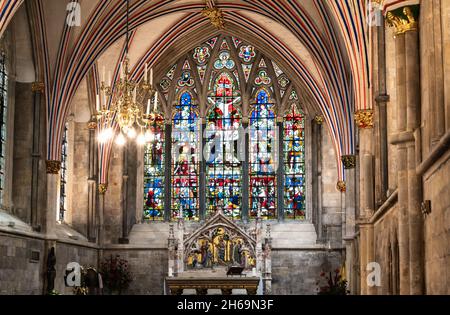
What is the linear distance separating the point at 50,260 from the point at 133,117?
6701 millimetres

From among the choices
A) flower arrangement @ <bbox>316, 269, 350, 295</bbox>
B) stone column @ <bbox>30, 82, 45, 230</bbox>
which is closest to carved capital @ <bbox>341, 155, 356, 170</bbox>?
flower arrangement @ <bbox>316, 269, 350, 295</bbox>

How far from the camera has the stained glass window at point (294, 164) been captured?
27.7 meters

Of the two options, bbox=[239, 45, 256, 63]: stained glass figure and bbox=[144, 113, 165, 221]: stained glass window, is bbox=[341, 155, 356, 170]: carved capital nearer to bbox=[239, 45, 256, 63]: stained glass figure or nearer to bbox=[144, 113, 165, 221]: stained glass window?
bbox=[239, 45, 256, 63]: stained glass figure

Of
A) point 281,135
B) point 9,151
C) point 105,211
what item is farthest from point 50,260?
point 281,135

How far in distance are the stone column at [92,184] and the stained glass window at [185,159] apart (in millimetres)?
2889

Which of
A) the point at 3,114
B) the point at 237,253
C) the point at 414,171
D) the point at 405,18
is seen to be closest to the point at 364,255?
the point at 414,171

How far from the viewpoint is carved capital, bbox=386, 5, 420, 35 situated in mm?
10906

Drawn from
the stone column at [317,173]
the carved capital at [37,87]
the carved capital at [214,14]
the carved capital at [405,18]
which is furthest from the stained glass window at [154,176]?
the carved capital at [405,18]

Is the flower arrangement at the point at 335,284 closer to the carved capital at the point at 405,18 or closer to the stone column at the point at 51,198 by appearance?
the stone column at the point at 51,198

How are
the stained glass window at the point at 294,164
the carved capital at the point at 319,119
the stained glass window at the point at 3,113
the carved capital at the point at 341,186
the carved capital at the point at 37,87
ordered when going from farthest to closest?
the stained glass window at the point at 294,164, the carved capital at the point at 319,119, the carved capital at the point at 341,186, the carved capital at the point at 37,87, the stained glass window at the point at 3,113

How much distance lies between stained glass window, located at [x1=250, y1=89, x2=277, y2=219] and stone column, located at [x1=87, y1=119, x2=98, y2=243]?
5331 millimetres

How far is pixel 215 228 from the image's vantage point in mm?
26656
